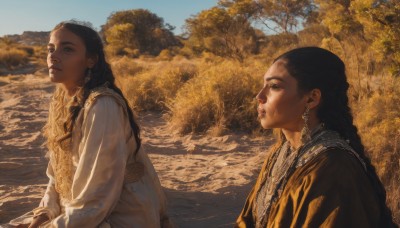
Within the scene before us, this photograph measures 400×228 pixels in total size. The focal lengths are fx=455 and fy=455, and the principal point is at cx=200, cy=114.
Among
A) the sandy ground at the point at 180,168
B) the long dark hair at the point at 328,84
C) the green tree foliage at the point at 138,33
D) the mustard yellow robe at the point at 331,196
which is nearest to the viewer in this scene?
the mustard yellow robe at the point at 331,196

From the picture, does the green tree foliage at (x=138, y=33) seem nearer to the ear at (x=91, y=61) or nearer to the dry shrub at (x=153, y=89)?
the dry shrub at (x=153, y=89)

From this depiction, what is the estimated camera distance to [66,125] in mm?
2424

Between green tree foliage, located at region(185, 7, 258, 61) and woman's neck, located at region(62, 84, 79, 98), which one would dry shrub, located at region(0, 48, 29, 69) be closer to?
green tree foliage, located at region(185, 7, 258, 61)

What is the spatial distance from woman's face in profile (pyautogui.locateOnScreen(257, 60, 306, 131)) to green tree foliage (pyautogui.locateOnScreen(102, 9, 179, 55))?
31050 millimetres

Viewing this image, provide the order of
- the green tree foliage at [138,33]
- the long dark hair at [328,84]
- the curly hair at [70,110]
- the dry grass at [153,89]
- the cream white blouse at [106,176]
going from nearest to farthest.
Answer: the long dark hair at [328,84], the cream white blouse at [106,176], the curly hair at [70,110], the dry grass at [153,89], the green tree foliage at [138,33]

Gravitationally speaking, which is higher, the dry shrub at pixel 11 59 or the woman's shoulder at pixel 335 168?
the dry shrub at pixel 11 59

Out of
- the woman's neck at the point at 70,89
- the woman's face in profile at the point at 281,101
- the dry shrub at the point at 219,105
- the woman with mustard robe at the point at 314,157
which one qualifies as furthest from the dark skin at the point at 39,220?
the dry shrub at the point at 219,105

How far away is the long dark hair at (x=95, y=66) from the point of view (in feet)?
8.06

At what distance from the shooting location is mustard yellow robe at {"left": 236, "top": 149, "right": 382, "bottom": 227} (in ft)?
5.03

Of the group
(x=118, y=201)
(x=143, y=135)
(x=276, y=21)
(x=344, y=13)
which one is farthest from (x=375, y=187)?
(x=276, y=21)

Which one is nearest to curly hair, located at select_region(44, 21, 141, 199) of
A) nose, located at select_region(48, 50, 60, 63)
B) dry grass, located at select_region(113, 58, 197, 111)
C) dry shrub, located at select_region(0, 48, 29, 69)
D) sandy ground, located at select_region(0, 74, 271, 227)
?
nose, located at select_region(48, 50, 60, 63)

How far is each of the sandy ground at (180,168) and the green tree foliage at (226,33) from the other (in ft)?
39.7

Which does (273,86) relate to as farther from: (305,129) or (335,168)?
(335,168)

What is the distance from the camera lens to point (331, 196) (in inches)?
60.9
